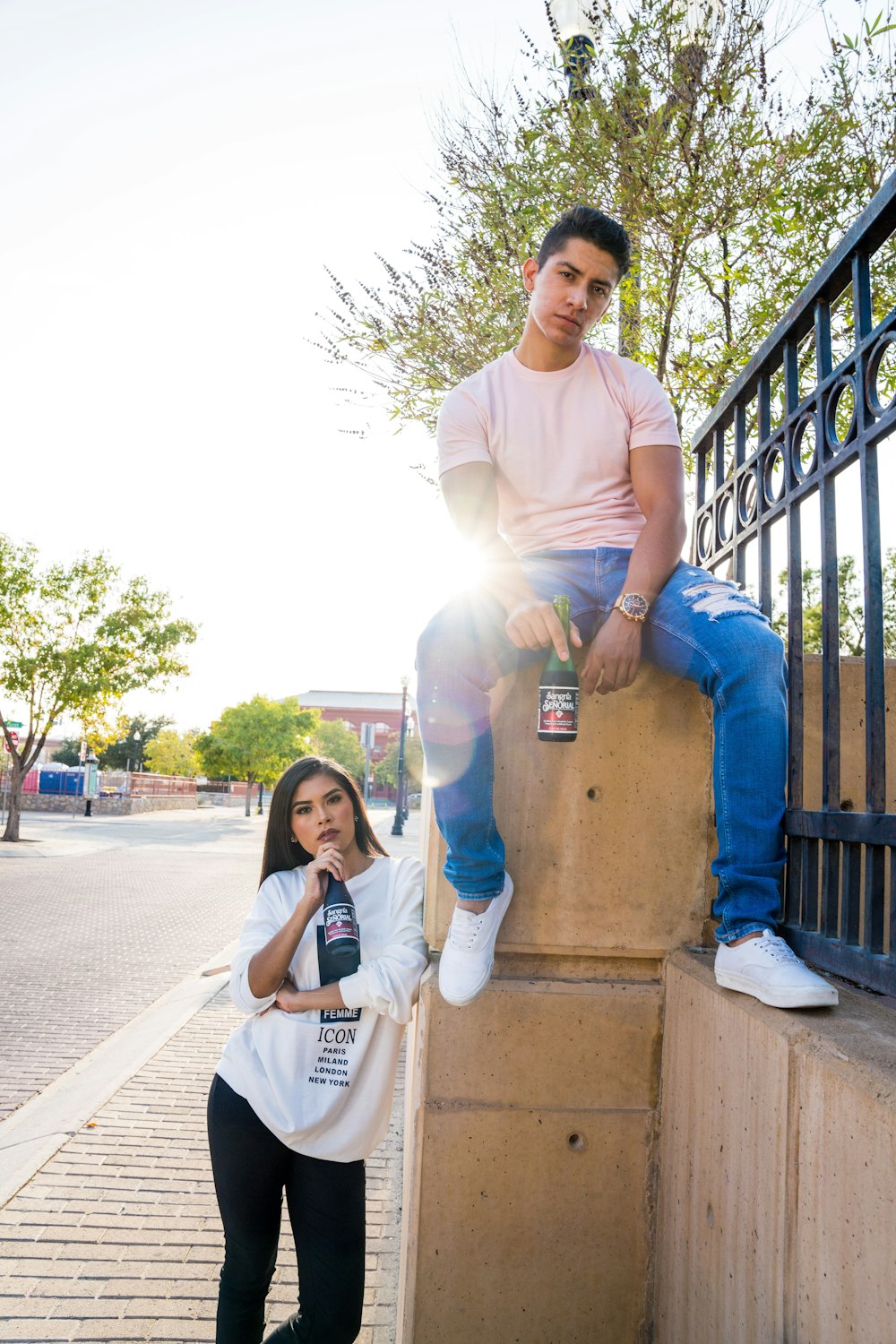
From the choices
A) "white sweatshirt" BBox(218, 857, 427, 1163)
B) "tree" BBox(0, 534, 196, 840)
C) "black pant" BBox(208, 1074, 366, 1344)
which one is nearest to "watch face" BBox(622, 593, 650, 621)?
"white sweatshirt" BBox(218, 857, 427, 1163)

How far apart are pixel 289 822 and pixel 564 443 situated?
146cm

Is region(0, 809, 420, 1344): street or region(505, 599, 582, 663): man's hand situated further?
region(0, 809, 420, 1344): street

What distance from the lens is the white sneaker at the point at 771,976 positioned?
169 centimetres

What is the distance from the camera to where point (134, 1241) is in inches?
146

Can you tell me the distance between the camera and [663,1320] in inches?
86.5

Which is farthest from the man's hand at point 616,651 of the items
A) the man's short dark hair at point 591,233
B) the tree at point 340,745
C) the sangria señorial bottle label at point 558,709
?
the tree at point 340,745

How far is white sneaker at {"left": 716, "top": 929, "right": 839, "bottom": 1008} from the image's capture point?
169 cm

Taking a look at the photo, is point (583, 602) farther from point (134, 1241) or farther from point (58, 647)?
point (58, 647)

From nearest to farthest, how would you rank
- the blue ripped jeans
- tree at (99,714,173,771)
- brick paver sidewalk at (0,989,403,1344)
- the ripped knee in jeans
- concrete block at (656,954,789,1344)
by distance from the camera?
concrete block at (656,954,789,1344) < the blue ripped jeans < the ripped knee in jeans < brick paver sidewalk at (0,989,403,1344) < tree at (99,714,173,771)

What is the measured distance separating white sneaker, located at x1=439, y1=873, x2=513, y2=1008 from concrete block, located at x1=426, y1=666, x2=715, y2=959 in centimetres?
13

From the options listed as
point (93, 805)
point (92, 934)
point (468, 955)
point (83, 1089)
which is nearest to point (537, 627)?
point (468, 955)

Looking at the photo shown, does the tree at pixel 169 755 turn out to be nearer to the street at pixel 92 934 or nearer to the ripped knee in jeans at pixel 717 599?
the street at pixel 92 934

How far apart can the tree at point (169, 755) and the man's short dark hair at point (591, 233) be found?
232 ft

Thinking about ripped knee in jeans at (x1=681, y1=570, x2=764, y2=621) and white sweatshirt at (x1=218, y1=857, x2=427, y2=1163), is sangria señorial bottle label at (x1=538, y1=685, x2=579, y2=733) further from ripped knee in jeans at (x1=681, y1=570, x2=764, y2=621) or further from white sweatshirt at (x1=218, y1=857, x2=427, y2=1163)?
white sweatshirt at (x1=218, y1=857, x2=427, y2=1163)
